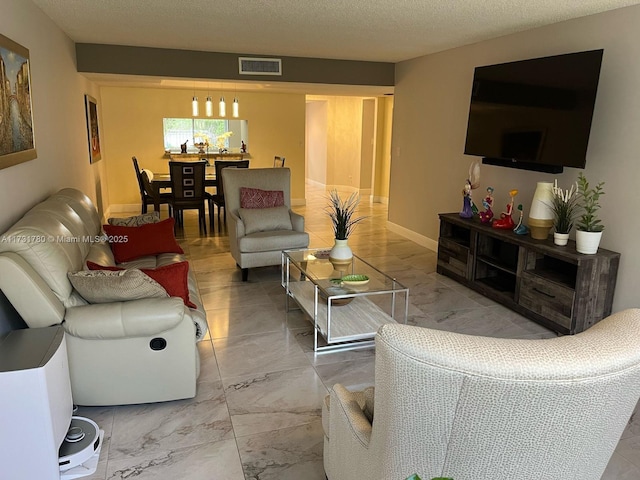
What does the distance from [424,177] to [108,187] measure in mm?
5468

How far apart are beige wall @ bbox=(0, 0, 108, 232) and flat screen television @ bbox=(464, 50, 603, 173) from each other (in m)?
3.73

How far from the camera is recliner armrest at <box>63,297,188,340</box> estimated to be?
2398 millimetres

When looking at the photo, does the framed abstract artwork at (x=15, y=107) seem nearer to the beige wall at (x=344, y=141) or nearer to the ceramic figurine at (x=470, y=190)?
the ceramic figurine at (x=470, y=190)

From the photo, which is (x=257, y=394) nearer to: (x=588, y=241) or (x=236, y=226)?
(x=236, y=226)

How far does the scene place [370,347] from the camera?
338 centimetres

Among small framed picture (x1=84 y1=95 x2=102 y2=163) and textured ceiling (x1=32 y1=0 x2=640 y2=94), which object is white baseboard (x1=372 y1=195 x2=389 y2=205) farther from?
small framed picture (x1=84 y1=95 x2=102 y2=163)

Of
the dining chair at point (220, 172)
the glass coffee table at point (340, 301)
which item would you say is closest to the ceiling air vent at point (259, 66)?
the dining chair at point (220, 172)

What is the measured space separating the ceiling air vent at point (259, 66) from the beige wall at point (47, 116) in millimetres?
1820

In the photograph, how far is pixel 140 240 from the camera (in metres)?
3.93

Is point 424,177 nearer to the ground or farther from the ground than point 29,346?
farther from the ground

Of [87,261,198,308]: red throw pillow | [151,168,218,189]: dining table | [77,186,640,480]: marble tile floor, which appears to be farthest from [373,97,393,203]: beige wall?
[87,261,198,308]: red throw pillow

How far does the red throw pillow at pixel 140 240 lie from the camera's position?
386 centimetres

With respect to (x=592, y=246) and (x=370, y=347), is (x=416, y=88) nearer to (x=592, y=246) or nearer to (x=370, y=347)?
(x=592, y=246)

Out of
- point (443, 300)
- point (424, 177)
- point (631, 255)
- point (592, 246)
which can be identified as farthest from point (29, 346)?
point (424, 177)
